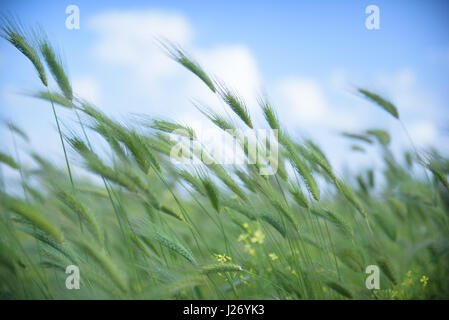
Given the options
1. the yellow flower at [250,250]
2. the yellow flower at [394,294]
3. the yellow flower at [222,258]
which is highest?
the yellow flower at [250,250]

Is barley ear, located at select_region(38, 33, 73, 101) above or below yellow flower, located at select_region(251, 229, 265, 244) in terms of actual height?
above

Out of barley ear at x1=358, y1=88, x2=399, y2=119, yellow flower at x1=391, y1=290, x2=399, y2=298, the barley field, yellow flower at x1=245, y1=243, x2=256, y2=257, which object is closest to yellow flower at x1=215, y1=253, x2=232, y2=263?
the barley field

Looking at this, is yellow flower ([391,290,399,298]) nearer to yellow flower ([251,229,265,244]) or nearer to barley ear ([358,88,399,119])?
yellow flower ([251,229,265,244])

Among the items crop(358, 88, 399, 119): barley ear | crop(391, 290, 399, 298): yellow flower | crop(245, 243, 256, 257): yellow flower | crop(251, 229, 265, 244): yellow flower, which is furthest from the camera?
crop(358, 88, 399, 119): barley ear

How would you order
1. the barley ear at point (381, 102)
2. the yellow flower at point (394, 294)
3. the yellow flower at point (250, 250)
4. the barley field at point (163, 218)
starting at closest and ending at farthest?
the barley field at point (163, 218) → the yellow flower at point (394, 294) → the yellow flower at point (250, 250) → the barley ear at point (381, 102)

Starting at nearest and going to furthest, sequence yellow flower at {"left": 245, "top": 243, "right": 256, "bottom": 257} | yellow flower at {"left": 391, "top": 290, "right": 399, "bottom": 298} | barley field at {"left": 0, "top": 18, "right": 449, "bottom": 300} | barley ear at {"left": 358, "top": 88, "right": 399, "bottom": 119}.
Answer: barley field at {"left": 0, "top": 18, "right": 449, "bottom": 300} → yellow flower at {"left": 391, "top": 290, "right": 399, "bottom": 298} → yellow flower at {"left": 245, "top": 243, "right": 256, "bottom": 257} → barley ear at {"left": 358, "top": 88, "right": 399, "bottom": 119}

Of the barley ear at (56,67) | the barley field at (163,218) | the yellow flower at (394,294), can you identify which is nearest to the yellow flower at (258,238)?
the barley field at (163,218)

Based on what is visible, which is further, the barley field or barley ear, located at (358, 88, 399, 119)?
barley ear, located at (358, 88, 399, 119)

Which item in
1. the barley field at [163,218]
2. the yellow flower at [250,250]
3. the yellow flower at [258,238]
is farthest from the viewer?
the yellow flower at [250,250]

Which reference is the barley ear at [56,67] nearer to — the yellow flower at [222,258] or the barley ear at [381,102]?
the yellow flower at [222,258]

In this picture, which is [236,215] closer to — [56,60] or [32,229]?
[32,229]
